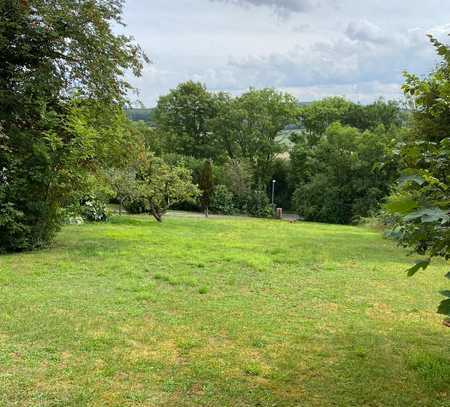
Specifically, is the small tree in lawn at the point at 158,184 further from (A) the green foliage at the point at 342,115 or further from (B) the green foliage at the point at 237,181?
(A) the green foliage at the point at 342,115

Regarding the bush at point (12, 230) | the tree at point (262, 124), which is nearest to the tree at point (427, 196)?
the bush at point (12, 230)

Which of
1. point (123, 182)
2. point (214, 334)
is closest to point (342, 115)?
point (123, 182)

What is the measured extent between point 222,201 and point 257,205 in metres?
3.60

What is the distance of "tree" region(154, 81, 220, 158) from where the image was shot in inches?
1647

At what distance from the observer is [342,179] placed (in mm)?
34188

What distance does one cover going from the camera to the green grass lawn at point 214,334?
310 cm

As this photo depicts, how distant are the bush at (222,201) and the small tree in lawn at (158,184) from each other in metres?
16.4

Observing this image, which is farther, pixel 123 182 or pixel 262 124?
pixel 262 124

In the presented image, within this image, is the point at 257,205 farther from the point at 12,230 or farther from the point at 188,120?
the point at 12,230

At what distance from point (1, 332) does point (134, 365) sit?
54.8 inches

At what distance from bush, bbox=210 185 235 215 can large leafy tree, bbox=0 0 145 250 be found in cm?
2298

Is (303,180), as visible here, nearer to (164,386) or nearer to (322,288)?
(322,288)

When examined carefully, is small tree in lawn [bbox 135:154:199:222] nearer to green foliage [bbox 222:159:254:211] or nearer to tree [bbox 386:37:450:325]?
tree [bbox 386:37:450:325]

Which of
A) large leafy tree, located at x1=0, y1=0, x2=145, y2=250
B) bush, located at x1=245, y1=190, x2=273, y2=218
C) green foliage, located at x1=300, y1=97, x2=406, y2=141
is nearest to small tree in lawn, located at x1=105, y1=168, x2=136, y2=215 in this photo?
large leafy tree, located at x1=0, y1=0, x2=145, y2=250
